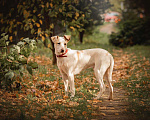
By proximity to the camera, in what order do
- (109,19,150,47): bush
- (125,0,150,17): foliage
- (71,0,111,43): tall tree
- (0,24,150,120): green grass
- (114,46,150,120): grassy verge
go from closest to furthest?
(0,24,150,120): green grass < (114,46,150,120): grassy verge < (71,0,111,43): tall tree < (109,19,150,47): bush < (125,0,150,17): foliage

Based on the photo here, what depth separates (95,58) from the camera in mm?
5629

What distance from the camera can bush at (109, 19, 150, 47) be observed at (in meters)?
17.6

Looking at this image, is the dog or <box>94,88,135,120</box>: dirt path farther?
the dog

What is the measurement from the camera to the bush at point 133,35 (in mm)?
17641

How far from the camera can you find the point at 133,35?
58.2 feet

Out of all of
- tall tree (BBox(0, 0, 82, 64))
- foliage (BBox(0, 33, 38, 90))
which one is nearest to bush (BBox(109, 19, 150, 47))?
tall tree (BBox(0, 0, 82, 64))

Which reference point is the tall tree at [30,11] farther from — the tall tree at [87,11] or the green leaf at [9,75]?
the green leaf at [9,75]

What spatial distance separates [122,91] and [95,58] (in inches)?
69.2

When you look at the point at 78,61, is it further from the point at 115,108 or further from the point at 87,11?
the point at 87,11

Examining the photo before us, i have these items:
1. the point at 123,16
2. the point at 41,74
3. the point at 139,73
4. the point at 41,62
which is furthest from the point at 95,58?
the point at 123,16

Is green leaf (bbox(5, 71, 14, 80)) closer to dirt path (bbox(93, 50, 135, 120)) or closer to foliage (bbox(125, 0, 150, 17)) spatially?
dirt path (bbox(93, 50, 135, 120))

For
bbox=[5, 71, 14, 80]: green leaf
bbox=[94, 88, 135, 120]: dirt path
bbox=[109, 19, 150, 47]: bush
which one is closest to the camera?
bbox=[94, 88, 135, 120]: dirt path

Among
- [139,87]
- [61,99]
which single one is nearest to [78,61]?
[61,99]

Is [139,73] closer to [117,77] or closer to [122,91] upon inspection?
[117,77]
